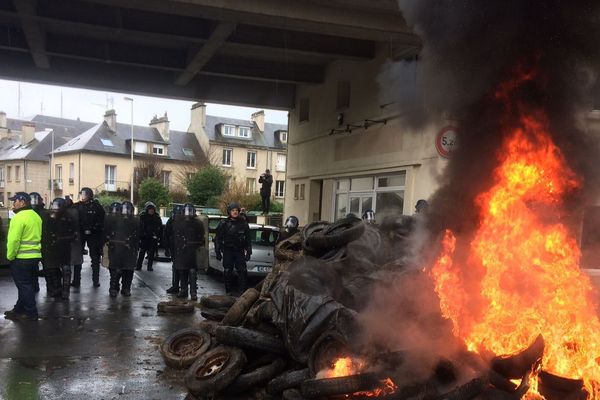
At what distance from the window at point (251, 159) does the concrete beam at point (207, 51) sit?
29818mm

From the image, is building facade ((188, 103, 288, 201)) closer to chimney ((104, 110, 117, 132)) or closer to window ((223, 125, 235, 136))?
window ((223, 125, 235, 136))

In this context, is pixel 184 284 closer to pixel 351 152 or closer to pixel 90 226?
pixel 90 226

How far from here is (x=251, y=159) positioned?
47.9m

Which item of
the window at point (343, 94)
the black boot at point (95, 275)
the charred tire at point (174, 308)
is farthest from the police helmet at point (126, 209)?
the window at point (343, 94)

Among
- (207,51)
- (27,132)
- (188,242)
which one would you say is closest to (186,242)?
(188,242)

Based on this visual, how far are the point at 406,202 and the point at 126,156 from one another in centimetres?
3779

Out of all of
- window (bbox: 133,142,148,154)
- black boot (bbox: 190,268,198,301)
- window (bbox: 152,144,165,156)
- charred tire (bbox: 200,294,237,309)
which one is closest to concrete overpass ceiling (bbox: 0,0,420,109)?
charred tire (bbox: 200,294,237,309)

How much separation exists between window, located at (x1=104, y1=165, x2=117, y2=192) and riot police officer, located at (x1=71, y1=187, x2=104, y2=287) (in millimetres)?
36587

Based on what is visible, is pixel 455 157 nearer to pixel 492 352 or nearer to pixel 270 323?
pixel 492 352

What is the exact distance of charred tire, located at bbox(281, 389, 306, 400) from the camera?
4289mm

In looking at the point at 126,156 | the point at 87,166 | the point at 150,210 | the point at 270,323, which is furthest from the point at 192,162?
the point at 270,323


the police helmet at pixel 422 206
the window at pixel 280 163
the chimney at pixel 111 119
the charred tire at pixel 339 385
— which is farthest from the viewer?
the window at pixel 280 163

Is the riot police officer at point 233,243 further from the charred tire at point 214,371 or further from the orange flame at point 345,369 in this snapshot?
the orange flame at point 345,369

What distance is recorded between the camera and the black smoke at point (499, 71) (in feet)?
15.7
